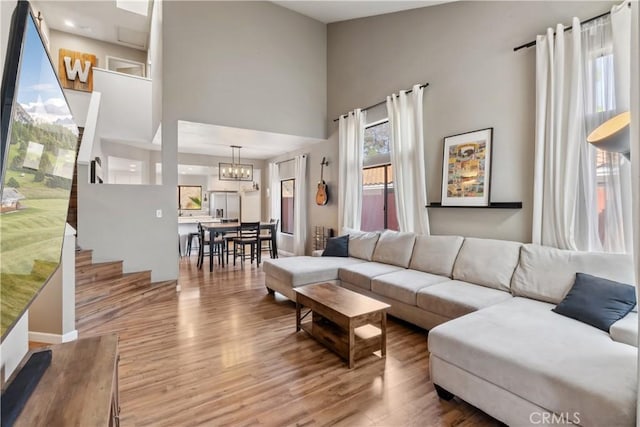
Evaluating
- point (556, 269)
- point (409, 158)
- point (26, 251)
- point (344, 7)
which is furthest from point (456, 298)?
point (344, 7)

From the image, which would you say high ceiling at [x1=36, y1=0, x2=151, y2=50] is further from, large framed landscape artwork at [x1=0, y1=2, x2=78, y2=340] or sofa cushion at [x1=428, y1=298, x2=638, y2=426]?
sofa cushion at [x1=428, y1=298, x2=638, y2=426]

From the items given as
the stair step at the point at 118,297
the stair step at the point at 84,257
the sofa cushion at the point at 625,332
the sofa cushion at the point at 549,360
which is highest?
the stair step at the point at 84,257

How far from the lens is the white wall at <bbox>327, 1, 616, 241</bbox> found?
9.68 ft

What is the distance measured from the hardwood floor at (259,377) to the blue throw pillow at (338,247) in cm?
141

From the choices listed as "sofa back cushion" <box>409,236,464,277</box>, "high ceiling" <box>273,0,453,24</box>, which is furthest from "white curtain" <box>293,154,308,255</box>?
"sofa back cushion" <box>409,236,464,277</box>

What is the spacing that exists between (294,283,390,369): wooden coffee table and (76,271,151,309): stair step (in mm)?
2467

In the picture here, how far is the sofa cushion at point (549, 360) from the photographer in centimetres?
130

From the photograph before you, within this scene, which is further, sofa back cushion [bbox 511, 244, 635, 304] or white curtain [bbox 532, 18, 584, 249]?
white curtain [bbox 532, 18, 584, 249]

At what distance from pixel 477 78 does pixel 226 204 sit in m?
8.33

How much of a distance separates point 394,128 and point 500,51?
147 cm

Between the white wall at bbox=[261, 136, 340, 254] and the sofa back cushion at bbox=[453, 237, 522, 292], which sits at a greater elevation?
the white wall at bbox=[261, 136, 340, 254]

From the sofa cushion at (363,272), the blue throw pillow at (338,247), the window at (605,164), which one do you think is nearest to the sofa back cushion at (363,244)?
the blue throw pillow at (338,247)

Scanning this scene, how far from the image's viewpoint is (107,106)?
5676mm

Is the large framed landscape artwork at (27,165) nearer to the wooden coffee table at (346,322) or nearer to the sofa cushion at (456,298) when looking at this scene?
the wooden coffee table at (346,322)
